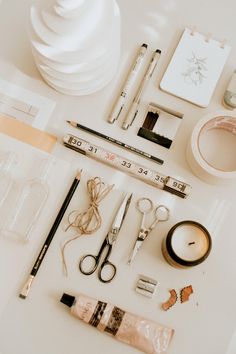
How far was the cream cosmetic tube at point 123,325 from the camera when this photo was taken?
750 millimetres

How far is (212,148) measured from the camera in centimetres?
88

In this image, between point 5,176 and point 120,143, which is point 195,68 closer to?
point 120,143

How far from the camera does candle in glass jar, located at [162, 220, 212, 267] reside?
0.77 meters

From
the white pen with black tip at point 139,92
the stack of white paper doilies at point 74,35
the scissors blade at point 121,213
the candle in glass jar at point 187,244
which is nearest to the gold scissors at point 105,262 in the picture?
the scissors blade at point 121,213

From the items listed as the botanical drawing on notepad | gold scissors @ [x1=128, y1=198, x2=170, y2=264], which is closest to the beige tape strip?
gold scissors @ [x1=128, y1=198, x2=170, y2=264]

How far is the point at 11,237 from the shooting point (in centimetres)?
81

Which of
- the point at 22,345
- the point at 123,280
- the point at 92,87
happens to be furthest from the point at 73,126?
the point at 22,345

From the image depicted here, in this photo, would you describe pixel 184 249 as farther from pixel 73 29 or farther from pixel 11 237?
pixel 73 29

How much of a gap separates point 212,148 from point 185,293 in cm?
31

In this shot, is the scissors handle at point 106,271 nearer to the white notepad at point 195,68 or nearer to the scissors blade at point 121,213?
the scissors blade at point 121,213

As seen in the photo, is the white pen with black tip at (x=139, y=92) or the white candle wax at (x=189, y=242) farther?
the white pen with black tip at (x=139, y=92)

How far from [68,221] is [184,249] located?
0.78 feet

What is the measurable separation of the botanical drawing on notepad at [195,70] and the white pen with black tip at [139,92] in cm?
7

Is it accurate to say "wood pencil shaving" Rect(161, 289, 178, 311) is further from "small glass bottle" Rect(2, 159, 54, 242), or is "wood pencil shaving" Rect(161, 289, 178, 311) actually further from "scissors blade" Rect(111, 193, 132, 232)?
"small glass bottle" Rect(2, 159, 54, 242)
